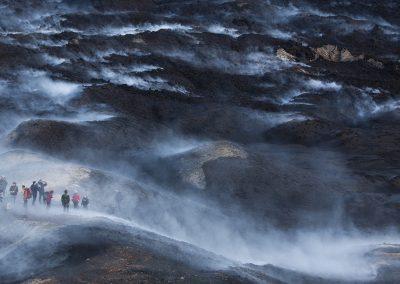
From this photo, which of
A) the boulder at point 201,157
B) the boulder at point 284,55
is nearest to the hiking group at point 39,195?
the boulder at point 201,157

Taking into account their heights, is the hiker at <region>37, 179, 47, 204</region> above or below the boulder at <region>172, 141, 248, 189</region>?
below

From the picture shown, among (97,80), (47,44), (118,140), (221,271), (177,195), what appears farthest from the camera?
(47,44)

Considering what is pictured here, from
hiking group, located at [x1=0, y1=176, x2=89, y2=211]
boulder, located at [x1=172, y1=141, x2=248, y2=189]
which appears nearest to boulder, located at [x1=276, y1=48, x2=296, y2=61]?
boulder, located at [x1=172, y1=141, x2=248, y2=189]

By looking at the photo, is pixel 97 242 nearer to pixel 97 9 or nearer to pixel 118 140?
pixel 118 140

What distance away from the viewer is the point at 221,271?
1802 cm

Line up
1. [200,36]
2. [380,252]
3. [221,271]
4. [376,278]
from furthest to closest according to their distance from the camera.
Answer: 1. [200,36]
2. [380,252]
3. [376,278]
4. [221,271]

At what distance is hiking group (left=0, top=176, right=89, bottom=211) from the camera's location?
22.0 meters

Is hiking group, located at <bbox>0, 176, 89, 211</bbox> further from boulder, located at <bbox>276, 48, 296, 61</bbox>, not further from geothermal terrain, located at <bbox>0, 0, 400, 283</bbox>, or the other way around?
boulder, located at <bbox>276, 48, 296, 61</bbox>

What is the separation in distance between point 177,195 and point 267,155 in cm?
762

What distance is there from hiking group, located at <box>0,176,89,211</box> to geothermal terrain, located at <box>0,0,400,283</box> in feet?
1.59

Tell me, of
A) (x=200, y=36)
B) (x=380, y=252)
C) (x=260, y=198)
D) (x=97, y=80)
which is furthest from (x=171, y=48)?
(x=380, y=252)

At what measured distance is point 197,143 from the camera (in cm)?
3406

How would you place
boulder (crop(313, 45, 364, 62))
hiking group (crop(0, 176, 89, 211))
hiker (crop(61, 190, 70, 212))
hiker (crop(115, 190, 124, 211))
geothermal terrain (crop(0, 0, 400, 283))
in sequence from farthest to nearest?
boulder (crop(313, 45, 364, 62))
hiker (crop(115, 190, 124, 211))
hiking group (crop(0, 176, 89, 211))
hiker (crop(61, 190, 70, 212))
geothermal terrain (crop(0, 0, 400, 283))

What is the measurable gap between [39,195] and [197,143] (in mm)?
13025
